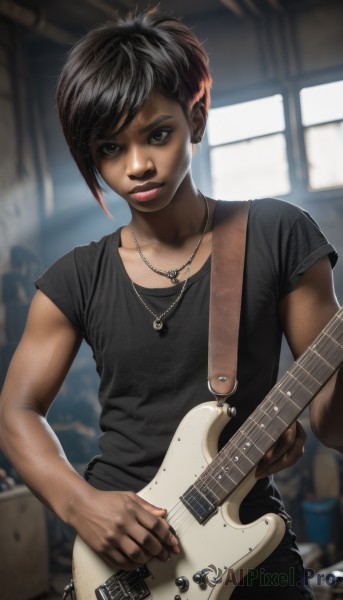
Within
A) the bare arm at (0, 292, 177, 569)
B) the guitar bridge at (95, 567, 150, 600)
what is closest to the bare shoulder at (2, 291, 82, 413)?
the bare arm at (0, 292, 177, 569)

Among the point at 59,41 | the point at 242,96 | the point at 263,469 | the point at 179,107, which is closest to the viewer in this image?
the point at 263,469

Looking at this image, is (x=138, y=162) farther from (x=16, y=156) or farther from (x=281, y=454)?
(x=16, y=156)

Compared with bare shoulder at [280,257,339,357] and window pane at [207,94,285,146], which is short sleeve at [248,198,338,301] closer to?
bare shoulder at [280,257,339,357]

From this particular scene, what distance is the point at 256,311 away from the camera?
1582 mm

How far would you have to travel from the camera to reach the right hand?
1.47 meters

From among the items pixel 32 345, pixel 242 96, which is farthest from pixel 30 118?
pixel 32 345

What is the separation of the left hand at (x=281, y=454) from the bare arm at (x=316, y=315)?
0.07 metres

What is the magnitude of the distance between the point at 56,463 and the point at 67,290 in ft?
1.27

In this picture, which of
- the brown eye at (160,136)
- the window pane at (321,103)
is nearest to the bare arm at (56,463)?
the brown eye at (160,136)

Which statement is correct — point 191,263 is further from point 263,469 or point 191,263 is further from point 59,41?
point 59,41

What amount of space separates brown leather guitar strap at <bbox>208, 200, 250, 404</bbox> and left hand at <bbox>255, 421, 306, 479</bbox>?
0.45 feet

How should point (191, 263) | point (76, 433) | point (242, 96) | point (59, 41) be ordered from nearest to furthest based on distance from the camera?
point (191, 263), point (76, 433), point (242, 96), point (59, 41)

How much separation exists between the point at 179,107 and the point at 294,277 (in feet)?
1.40

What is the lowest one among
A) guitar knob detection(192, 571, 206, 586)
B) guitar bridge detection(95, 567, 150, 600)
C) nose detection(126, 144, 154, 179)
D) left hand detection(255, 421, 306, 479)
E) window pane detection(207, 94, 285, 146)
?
guitar bridge detection(95, 567, 150, 600)
